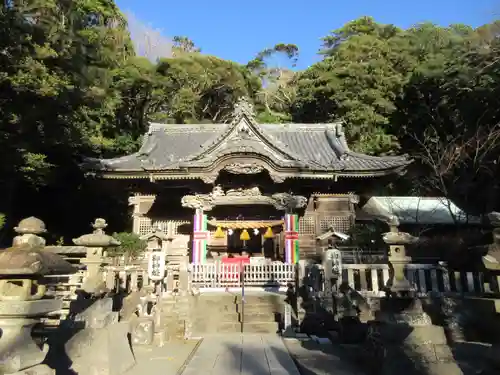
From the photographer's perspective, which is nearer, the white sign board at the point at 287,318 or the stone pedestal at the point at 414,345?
the stone pedestal at the point at 414,345

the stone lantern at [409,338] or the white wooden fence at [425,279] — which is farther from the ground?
the white wooden fence at [425,279]

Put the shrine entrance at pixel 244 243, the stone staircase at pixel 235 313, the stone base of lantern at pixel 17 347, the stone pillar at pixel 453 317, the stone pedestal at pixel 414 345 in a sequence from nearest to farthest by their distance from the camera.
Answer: the stone base of lantern at pixel 17 347
the stone pedestal at pixel 414 345
the stone pillar at pixel 453 317
the stone staircase at pixel 235 313
the shrine entrance at pixel 244 243

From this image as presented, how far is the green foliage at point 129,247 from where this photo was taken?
1450 centimetres

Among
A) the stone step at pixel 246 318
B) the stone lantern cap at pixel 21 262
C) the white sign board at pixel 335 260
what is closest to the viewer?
the stone lantern cap at pixel 21 262

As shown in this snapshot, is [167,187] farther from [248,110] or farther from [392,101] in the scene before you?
[392,101]

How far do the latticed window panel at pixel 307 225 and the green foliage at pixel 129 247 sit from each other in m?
6.62

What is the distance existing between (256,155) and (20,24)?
9.46m

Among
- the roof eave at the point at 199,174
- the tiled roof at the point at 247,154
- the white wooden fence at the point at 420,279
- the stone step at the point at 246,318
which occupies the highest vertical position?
the tiled roof at the point at 247,154

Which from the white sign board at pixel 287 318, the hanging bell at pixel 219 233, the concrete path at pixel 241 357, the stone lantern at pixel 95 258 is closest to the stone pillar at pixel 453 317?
the concrete path at pixel 241 357

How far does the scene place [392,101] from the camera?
28.7 m

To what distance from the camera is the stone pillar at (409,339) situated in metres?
4.98

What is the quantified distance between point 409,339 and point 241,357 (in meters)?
3.17

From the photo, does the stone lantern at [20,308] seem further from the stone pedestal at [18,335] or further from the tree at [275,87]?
the tree at [275,87]

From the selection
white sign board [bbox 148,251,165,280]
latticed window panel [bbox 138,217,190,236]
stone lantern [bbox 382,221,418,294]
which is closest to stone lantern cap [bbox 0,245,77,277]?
stone lantern [bbox 382,221,418,294]
